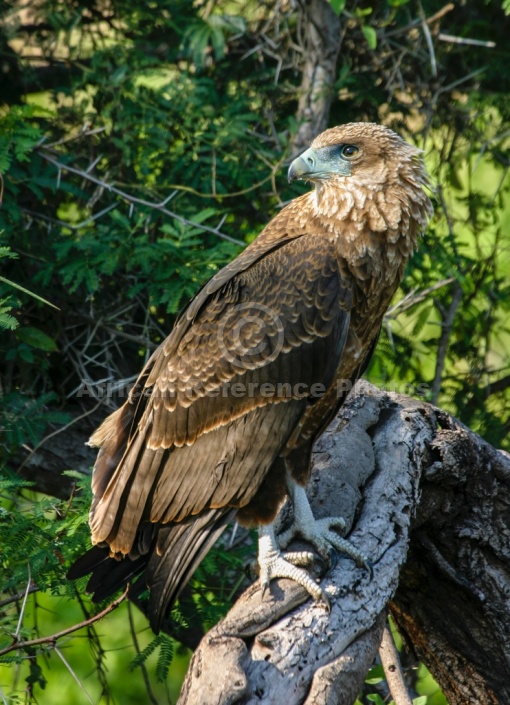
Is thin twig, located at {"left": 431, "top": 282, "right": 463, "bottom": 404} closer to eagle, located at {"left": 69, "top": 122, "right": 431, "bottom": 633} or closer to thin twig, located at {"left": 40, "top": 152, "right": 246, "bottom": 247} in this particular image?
thin twig, located at {"left": 40, "top": 152, "right": 246, "bottom": 247}

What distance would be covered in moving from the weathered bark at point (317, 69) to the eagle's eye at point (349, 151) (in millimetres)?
1436

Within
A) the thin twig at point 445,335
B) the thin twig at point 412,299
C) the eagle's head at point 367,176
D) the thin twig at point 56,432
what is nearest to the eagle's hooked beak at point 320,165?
the eagle's head at point 367,176

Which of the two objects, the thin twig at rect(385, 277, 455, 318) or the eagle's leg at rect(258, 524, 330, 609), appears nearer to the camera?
the eagle's leg at rect(258, 524, 330, 609)

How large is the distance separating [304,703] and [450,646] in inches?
58.7

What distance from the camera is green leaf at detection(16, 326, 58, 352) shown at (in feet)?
13.7

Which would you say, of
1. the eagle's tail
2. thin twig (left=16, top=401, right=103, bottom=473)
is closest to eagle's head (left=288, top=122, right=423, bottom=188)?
the eagle's tail

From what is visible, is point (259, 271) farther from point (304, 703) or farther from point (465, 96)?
point (465, 96)

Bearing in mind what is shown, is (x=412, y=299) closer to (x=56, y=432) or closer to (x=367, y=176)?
(x=367, y=176)

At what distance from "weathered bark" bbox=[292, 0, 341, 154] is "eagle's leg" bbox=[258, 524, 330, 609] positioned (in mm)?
2468

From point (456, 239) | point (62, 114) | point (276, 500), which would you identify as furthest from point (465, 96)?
point (276, 500)

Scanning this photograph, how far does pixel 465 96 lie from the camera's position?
561 cm

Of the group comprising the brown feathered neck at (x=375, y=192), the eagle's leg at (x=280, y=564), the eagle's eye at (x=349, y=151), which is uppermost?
the eagle's eye at (x=349, y=151)

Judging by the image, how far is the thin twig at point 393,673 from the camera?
3275 millimetres

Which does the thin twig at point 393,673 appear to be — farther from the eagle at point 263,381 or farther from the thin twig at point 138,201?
the thin twig at point 138,201
